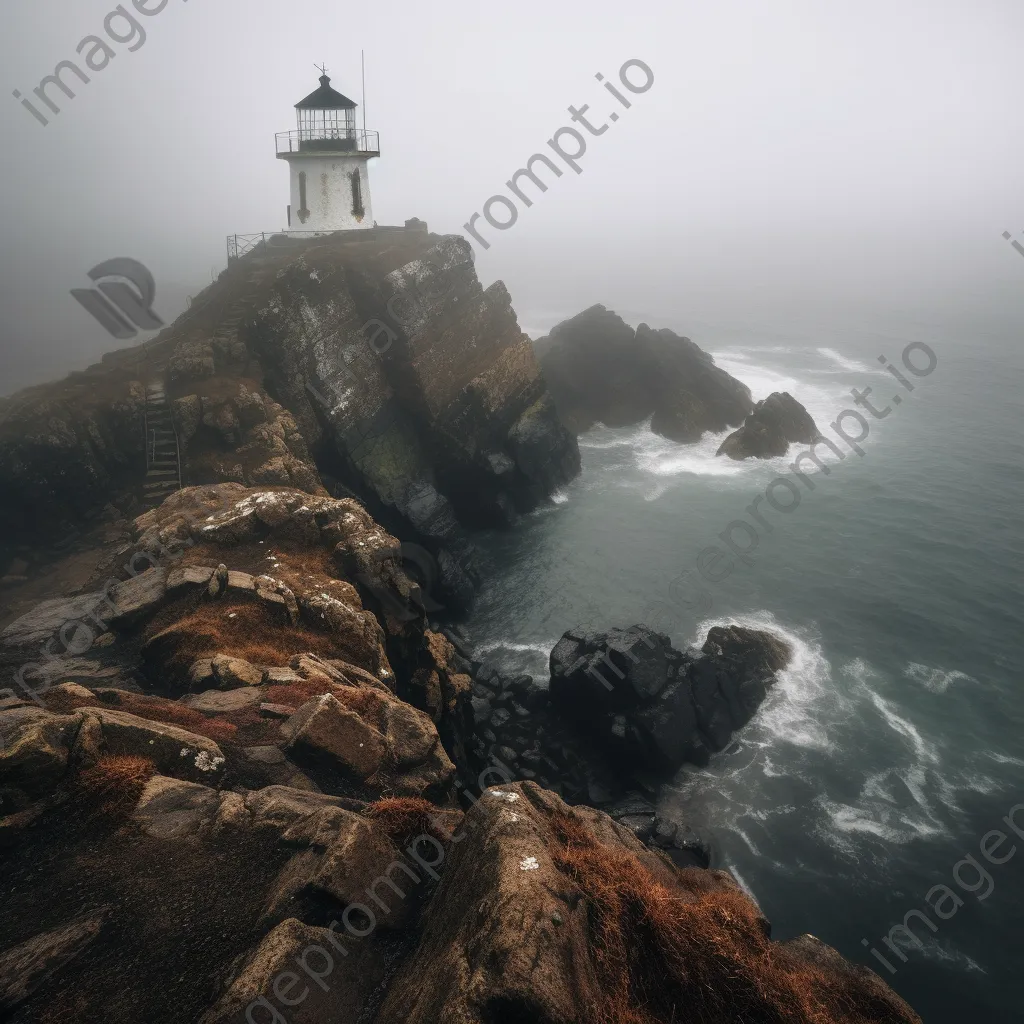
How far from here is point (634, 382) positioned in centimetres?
6769

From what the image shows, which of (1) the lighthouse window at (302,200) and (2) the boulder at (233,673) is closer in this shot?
(2) the boulder at (233,673)

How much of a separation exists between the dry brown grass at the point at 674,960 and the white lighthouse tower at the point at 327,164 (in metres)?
52.8

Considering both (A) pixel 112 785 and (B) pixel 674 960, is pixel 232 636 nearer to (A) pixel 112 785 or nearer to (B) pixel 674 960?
(A) pixel 112 785

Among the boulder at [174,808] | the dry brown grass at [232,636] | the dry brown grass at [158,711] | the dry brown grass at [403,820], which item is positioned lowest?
the dry brown grass at [232,636]

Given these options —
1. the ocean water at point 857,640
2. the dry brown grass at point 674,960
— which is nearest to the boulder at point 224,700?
the dry brown grass at point 674,960

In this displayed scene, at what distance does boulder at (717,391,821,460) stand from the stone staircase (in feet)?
152

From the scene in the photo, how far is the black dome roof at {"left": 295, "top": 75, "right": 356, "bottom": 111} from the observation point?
48.3 meters

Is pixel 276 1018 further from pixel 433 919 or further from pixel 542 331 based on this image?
pixel 542 331

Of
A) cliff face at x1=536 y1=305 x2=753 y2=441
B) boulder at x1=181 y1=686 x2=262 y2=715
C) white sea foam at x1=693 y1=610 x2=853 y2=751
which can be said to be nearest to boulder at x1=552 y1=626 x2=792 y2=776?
white sea foam at x1=693 y1=610 x2=853 y2=751

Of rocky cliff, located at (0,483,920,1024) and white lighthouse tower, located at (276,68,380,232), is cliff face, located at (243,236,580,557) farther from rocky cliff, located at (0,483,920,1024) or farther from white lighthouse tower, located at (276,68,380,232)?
rocky cliff, located at (0,483,920,1024)

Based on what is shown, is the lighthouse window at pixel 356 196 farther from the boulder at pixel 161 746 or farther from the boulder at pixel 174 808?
the boulder at pixel 174 808

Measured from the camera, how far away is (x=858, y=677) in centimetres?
3284

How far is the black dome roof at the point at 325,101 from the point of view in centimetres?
4834

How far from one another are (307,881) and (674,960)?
226 inches
